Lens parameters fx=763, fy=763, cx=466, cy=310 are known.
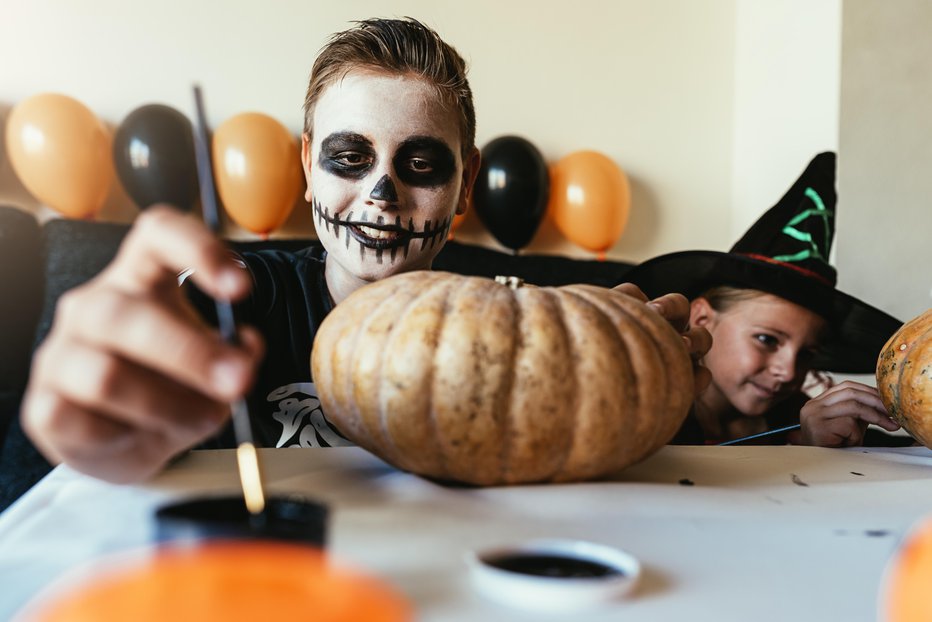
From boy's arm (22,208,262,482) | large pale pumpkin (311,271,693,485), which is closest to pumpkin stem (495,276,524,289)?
large pale pumpkin (311,271,693,485)

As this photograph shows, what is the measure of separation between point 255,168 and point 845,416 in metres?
1.91

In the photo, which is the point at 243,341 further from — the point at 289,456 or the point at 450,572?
the point at 289,456

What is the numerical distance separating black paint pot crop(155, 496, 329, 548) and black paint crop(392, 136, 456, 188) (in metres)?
0.72

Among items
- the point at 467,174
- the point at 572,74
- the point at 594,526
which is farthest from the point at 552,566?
the point at 572,74

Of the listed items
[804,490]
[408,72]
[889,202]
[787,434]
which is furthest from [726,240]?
[804,490]

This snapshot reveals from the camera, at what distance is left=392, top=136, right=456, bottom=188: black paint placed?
1074 millimetres

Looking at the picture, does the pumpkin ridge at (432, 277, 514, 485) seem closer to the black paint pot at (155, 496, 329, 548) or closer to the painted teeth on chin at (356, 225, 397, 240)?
the black paint pot at (155, 496, 329, 548)

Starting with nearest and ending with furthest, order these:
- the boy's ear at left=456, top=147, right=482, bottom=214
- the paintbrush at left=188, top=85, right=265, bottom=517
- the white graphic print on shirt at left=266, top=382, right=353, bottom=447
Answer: the paintbrush at left=188, top=85, right=265, bottom=517
the white graphic print on shirt at left=266, top=382, right=353, bottom=447
the boy's ear at left=456, top=147, right=482, bottom=214

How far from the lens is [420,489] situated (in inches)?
24.3

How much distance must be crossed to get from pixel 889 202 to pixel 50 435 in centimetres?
265

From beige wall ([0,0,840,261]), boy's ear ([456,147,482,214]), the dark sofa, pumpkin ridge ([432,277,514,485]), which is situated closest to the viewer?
pumpkin ridge ([432,277,514,485])

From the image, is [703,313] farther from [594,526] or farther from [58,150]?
[58,150]

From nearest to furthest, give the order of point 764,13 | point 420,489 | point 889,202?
point 420,489 → point 889,202 → point 764,13

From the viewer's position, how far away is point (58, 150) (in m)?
2.29
